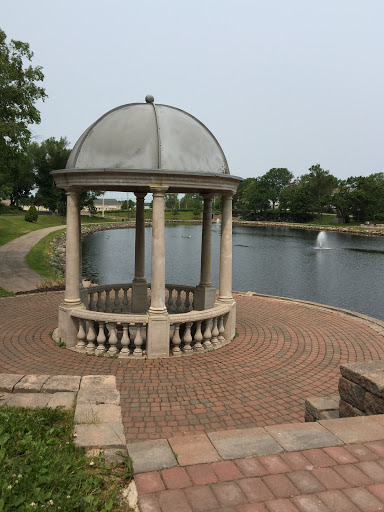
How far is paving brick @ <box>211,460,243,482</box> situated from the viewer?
3.76 m

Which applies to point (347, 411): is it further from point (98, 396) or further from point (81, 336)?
point (81, 336)

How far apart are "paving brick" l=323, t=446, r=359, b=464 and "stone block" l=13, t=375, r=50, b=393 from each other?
13.5ft

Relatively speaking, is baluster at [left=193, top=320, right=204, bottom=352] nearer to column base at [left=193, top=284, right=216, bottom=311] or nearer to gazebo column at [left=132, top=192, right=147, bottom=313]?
column base at [left=193, top=284, right=216, bottom=311]

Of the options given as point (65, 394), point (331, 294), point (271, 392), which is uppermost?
point (65, 394)

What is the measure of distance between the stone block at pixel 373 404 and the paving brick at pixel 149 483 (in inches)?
119

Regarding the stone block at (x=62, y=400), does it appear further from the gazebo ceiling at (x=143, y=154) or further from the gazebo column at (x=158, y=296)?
the gazebo ceiling at (x=143, y=154)

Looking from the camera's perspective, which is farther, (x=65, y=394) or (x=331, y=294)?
(x=331, y=294)

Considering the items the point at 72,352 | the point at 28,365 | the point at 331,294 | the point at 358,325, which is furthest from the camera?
the point at 331,294

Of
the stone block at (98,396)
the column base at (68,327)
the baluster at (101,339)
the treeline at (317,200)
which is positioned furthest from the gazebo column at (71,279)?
the treeline at (317,200)

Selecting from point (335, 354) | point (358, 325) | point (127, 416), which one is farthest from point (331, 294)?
point (127, 416)

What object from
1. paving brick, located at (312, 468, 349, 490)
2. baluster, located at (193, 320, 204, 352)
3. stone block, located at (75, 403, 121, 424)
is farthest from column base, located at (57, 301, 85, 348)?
paving brick, located at (312, 468, 349, 490)

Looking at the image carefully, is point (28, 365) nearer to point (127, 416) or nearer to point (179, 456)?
point (127, 416)

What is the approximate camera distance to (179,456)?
4066 mm

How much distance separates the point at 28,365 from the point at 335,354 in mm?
7225
